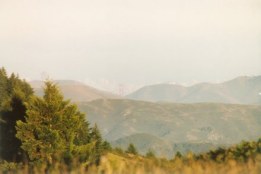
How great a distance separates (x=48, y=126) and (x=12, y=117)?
20891mm

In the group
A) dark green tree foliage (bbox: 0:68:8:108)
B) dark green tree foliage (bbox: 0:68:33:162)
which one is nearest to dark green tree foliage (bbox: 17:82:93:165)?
dark green tree foliage (bbox: 0:68:33:162)

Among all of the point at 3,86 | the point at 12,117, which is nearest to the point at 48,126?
the point at 12,117

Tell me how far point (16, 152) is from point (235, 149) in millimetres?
59312

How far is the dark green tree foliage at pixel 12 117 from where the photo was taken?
7244cm

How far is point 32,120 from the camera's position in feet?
198

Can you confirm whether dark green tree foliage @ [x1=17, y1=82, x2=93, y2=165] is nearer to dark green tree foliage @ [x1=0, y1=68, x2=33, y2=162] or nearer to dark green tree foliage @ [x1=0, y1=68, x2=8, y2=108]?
dark green tree foliage @ [x1=0, y1=68, x2=33, y2=162]

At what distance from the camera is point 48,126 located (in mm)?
60812

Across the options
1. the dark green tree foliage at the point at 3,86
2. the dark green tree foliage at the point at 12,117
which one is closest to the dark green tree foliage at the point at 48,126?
the dark green tree foliage at the point at 12,117

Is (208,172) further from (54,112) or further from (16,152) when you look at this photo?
(16,152)

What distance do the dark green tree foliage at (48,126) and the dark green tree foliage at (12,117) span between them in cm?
539

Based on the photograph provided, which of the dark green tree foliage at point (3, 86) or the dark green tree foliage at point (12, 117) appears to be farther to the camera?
the dark green tree foliage at point (3, 86)

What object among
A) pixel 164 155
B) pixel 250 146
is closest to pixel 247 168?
pixel 164 155

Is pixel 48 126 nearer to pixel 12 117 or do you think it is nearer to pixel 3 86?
pixel 12 117

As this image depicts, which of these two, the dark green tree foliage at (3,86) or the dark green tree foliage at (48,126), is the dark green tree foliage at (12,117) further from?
the dark green tree foliage at (48,126)
